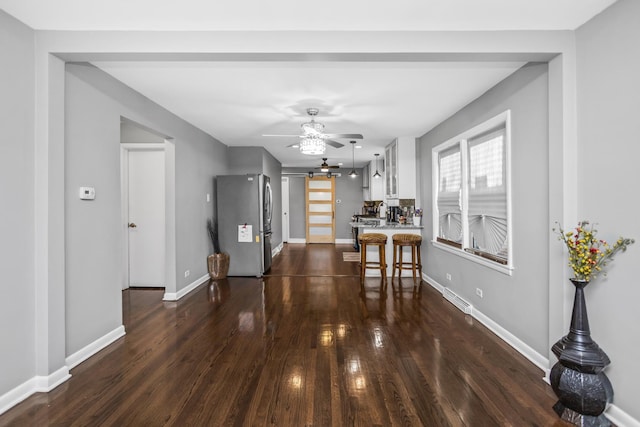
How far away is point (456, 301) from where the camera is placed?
3.83 metres

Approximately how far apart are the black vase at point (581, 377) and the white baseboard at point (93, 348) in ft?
11.7

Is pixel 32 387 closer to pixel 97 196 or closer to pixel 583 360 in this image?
pixel 97 196

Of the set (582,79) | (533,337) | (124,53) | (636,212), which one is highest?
(124,53)

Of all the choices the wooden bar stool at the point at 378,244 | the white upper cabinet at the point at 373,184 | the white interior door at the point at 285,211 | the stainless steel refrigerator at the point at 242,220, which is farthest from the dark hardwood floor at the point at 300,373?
the white interior door at the point at 285,211

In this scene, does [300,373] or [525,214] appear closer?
[300,373]

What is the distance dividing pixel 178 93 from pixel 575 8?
3.53m

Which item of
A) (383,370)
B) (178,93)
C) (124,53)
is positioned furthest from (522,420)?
(178,93)

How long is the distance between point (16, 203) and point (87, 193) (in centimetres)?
58

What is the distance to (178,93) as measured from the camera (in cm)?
336

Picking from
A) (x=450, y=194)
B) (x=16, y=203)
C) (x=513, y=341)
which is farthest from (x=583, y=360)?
(x=16, y=203)

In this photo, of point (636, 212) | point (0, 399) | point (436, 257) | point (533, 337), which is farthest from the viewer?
point (436, 257)

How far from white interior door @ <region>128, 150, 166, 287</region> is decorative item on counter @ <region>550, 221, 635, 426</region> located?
4.92m

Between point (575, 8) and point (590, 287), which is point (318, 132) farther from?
point (590, 287)

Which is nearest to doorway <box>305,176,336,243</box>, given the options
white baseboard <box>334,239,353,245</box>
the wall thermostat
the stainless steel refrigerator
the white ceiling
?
white baseboard <box>334,239,353,245</box>
